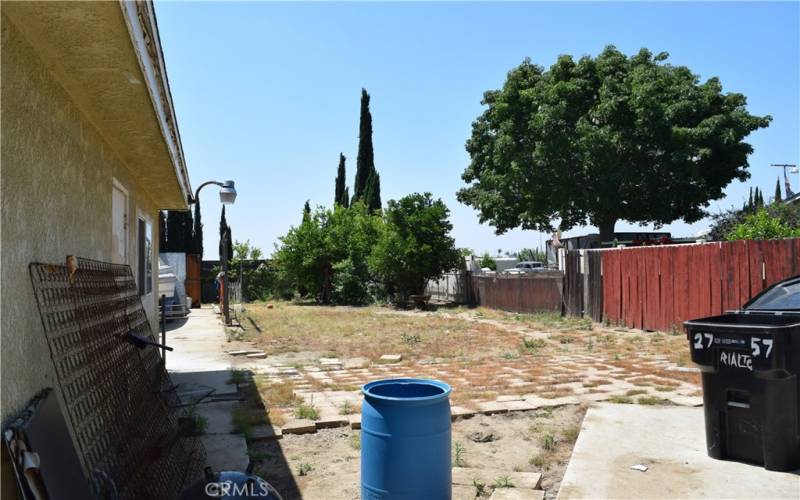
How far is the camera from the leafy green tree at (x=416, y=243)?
2480cm

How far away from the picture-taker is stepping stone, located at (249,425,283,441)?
5777 mm

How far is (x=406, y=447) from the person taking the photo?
11.5 ft

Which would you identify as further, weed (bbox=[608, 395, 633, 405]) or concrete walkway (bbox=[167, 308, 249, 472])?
weed (bbox=[608, 395, 633, 405])

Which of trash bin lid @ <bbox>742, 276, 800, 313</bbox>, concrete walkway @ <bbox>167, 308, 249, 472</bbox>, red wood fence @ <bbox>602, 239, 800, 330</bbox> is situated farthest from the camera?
red wood fence @ <bbox>602, 239, 800, 330</bbox>

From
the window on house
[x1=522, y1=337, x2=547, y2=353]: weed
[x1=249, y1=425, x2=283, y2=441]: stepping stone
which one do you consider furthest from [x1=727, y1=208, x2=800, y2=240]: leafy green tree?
the window on house

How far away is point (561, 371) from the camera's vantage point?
9211mm

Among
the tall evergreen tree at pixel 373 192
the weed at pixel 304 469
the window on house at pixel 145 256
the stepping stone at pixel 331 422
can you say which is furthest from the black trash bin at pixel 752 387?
the tall evergreen tree at pixel 373 192

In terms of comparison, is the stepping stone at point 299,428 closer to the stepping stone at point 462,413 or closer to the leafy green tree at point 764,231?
the stepping stone at point 462,413

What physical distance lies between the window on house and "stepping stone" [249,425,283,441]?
3485 mm

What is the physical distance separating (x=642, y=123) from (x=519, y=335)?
13896mm

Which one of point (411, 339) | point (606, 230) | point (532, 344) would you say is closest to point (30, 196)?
point (532, 344)

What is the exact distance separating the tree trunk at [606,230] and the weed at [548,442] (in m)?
24.0

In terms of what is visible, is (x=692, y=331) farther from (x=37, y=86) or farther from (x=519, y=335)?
(x=519, y=335)

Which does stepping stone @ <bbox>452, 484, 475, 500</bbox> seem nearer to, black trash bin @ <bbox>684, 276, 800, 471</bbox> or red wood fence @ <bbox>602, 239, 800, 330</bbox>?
black trash bin @ <bbox>684, 276, 800, 471</bbox>
